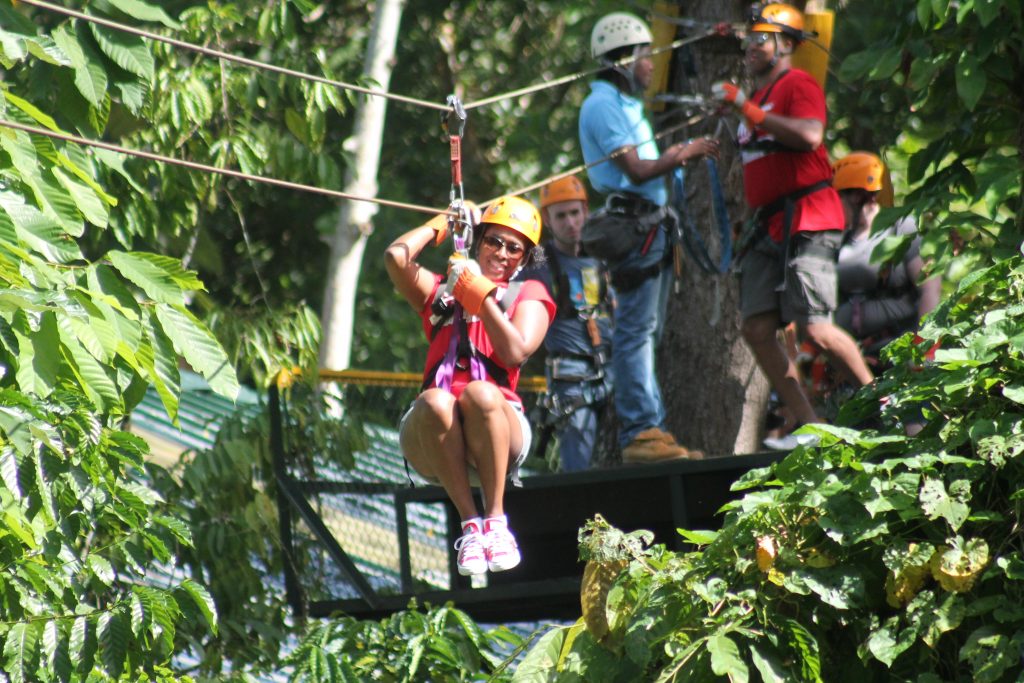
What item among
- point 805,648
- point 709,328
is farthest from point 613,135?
point 805,648

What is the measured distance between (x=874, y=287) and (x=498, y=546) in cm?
304

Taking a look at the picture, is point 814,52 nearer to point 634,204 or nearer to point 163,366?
point 634,204

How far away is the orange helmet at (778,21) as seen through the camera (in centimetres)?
716

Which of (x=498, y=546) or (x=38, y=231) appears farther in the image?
(x=498, y=546)

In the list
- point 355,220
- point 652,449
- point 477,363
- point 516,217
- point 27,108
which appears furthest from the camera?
point 355,220

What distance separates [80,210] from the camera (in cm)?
549

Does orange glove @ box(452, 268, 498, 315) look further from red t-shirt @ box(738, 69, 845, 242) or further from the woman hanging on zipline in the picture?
red t-shirt @ box(738, 69, 845, 242)

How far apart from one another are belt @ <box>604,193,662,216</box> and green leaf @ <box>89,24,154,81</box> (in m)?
2.14

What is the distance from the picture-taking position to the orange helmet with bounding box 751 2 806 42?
7164 millimetres

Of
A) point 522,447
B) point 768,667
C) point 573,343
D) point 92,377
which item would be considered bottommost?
point 768,667

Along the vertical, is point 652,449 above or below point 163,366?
below

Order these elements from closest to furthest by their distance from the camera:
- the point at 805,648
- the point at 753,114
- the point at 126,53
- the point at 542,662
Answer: the point at 805,648
the point at 542,662
the point at 126,53
the point at 753,114

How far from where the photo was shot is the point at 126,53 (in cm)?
596

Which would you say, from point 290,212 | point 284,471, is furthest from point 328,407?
point 290,212
